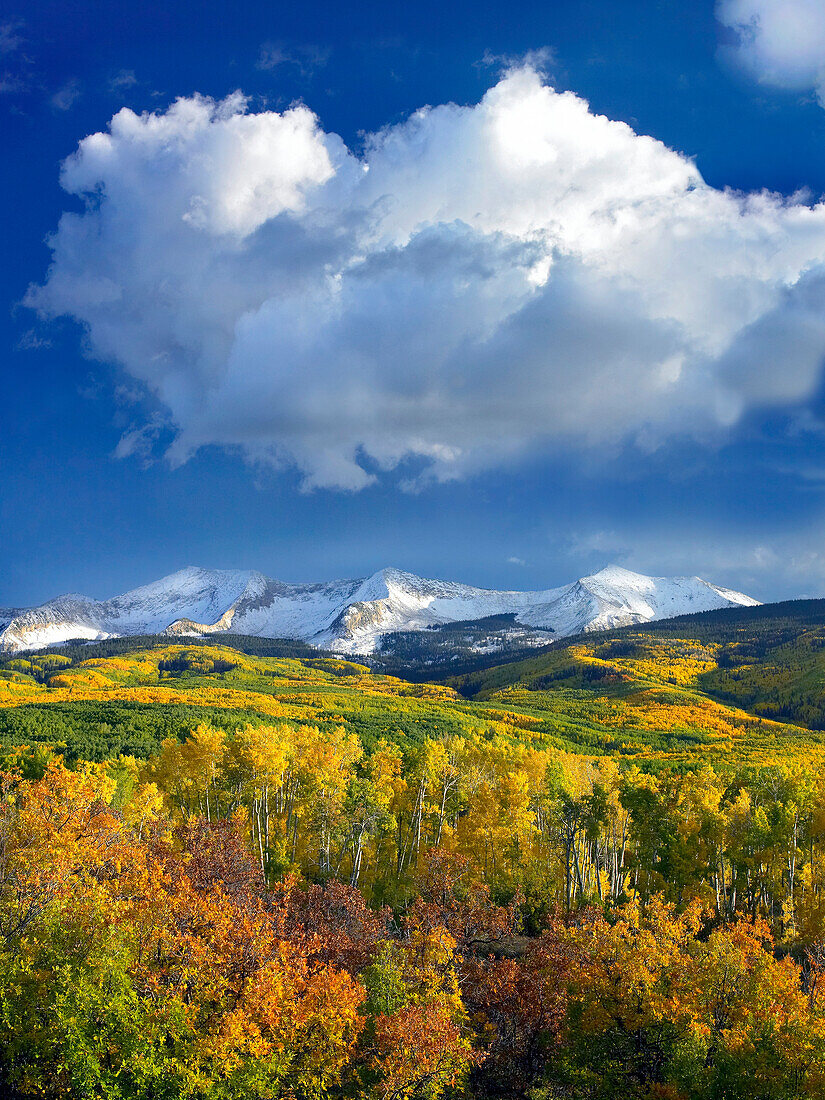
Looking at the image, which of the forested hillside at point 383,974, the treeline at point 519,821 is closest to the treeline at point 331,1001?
the forested hillside at point 383,974

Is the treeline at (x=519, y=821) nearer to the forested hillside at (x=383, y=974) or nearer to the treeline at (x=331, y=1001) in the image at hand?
the forested hillside at (x=383, y=974)

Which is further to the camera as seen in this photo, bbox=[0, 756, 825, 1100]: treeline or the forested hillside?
the forested hillside

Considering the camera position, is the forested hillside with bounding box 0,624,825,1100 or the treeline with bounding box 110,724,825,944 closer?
the forested hillside with bounding box 0,624,825,1100

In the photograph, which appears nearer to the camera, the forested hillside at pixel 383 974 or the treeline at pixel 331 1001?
the treeline at pixel 331 1001

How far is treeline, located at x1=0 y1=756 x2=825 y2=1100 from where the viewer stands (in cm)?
3434

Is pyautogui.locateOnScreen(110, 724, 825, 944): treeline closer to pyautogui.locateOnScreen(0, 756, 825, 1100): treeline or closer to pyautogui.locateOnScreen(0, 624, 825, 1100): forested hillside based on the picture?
pyautogui.locateOnScreen(0, 624, 825, 1100): forested hillside

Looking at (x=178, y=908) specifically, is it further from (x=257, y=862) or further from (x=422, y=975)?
(x=257, y=862)

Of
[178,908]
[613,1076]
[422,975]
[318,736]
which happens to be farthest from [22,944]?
[318,736]

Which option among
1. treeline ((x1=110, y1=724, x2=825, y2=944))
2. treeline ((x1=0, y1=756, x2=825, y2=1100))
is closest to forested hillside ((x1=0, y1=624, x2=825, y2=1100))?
treeline ((x1=0, y1=756, x2=825, y2=1100))

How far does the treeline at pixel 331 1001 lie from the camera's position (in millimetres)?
34344

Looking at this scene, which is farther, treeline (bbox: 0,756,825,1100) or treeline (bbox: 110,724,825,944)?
treeline (bbox: 110,724,825,944)

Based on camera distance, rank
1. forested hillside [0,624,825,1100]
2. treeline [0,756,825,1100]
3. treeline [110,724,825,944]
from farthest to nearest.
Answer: treeline [110,724,825,944]
forested hillside [0,624,825,1100]
treeline [0,756,825,1100]

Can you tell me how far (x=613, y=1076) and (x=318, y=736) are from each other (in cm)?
6298

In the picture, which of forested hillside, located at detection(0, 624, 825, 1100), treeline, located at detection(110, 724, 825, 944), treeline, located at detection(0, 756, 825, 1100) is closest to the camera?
treeline, located at detection(0, 756, 825, 1100)
